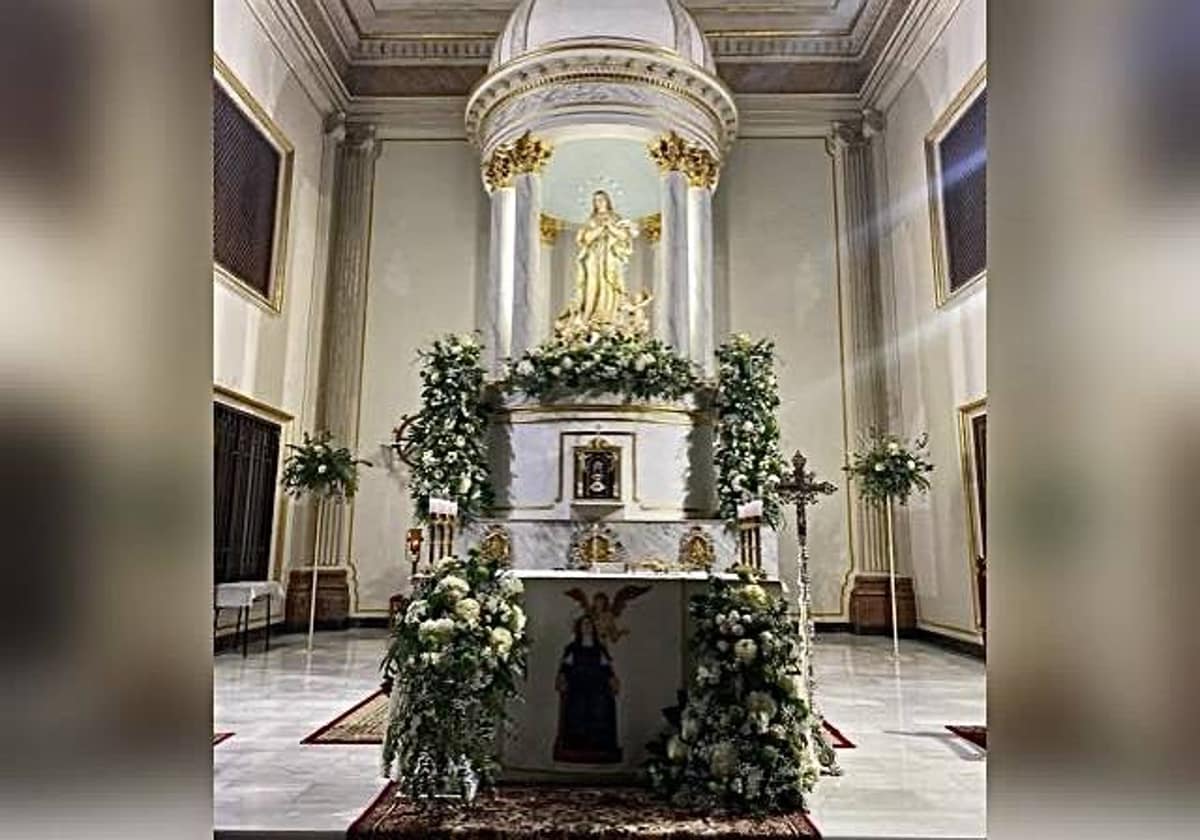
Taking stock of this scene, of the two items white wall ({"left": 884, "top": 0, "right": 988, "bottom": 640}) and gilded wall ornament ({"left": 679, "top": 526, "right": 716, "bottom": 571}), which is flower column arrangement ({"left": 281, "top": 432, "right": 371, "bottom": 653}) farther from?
white wall ({"left": 884, "top": 0, "right": 988, "bottom": 640})

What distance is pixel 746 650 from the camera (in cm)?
335

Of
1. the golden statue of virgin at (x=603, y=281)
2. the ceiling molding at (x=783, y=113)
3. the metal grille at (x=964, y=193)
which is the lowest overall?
the golden statue of virgin at (x=603, y=281)

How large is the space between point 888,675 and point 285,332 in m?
7.10

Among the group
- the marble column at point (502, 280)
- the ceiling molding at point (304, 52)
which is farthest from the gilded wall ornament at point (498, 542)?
the ceiling molding at point (304, 52)

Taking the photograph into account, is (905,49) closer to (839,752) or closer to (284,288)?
(284,288)

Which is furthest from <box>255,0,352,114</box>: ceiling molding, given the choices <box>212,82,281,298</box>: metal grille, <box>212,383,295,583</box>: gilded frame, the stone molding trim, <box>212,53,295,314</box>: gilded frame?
<box>212,383,295,583</box>: gilded frame

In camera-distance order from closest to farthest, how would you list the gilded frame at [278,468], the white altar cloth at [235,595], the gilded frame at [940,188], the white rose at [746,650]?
the white rose at [746,650], the white altar cloth at [235,595], the gilded frame at [940,188], the gilded frame at [278,468]

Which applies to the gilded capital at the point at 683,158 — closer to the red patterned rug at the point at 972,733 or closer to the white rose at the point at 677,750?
the red patterned rug at the point at 972,733

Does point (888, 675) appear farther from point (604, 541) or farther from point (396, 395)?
point (396, 395)

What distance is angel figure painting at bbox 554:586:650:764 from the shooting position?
3.62 metres

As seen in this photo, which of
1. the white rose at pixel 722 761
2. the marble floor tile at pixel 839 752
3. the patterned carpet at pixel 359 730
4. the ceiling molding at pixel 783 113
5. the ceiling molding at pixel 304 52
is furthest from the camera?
the ceiling molding at pixel 783 113

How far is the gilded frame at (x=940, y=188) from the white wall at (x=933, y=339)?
0.10 metres

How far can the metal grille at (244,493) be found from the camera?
827 centimetres
